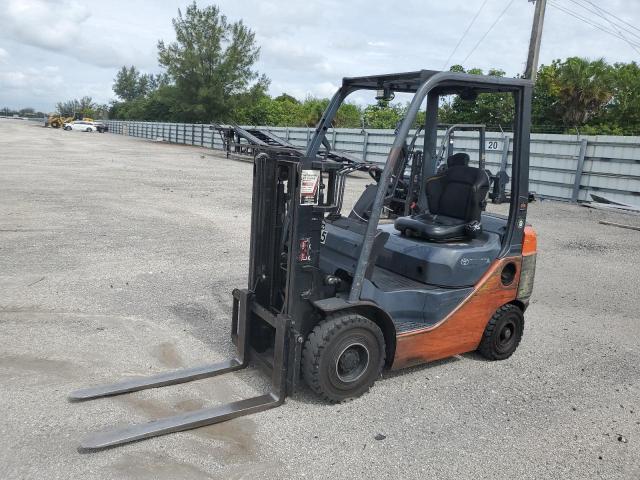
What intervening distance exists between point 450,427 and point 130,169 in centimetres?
1948

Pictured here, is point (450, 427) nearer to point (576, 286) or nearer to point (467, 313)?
point (467, 313)

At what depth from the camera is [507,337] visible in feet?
17.1

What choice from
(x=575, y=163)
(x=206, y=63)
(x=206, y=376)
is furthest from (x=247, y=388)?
(x=206, y=63)

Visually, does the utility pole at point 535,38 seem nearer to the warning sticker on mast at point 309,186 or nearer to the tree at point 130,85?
the warning sticker on mast at point 309,186

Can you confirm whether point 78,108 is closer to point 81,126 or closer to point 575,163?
point 81,126

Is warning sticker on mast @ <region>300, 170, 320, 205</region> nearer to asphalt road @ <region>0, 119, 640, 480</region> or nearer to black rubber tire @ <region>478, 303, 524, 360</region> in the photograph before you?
asphalt road @ <region>0, 119, 640, 480</region>

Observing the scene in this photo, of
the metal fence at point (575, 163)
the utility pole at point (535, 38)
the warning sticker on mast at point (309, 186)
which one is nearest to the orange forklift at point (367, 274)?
the warning sticker on mast at point (309, 186)

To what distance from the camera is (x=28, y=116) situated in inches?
4902

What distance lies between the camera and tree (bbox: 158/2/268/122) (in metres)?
45.8

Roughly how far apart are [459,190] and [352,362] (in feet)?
6.28

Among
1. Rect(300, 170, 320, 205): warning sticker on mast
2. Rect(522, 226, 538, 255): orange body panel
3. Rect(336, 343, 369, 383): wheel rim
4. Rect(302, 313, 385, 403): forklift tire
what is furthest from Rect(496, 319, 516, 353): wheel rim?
Rect(300, 170, 320, 205): warning sticker on mast

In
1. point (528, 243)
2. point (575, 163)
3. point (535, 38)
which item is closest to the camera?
point (528, 243)

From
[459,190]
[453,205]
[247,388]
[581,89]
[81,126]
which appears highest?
[581,89]

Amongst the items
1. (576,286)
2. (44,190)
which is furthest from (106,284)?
(44,190)
